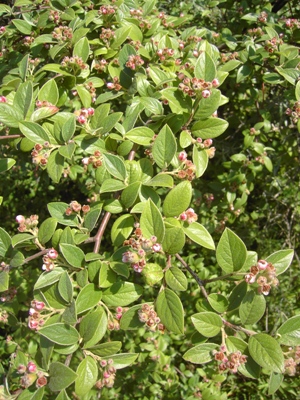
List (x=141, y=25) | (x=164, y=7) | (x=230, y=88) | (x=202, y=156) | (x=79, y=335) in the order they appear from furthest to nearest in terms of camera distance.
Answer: (x=164, y=7) → (x=230, y=88) → (x=141, y=25) → (x=202, y=156) → (x=79, y=335)

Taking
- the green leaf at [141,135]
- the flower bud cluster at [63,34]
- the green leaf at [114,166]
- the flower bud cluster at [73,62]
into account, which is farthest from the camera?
the flower bud cluster at [63,34]

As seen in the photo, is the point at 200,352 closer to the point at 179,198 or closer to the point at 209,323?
the point at 209,323

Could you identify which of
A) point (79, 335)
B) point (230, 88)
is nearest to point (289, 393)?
point (230, 88)

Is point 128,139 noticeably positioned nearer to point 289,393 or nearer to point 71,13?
point 71,13

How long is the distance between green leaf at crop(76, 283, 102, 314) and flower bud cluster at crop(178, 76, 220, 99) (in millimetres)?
674

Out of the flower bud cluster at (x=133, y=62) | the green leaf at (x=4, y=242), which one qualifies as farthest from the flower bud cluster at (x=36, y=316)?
the flower bud cluster at (x=133, y=62)

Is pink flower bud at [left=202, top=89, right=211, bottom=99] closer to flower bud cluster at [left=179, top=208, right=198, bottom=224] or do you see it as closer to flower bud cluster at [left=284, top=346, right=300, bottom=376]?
flower bud cluster at [left=179, top=208, right=198, bottom=224]

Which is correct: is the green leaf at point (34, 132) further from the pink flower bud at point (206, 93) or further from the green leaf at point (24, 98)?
the pink flower bud at point (206, 93)

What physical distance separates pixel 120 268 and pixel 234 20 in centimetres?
199

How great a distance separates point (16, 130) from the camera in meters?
1.34

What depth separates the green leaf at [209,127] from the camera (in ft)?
4.12

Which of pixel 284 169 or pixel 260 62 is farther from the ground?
pixel 260 62

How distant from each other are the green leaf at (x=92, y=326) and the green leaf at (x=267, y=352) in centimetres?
40

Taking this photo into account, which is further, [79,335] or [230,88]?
[230,88]
